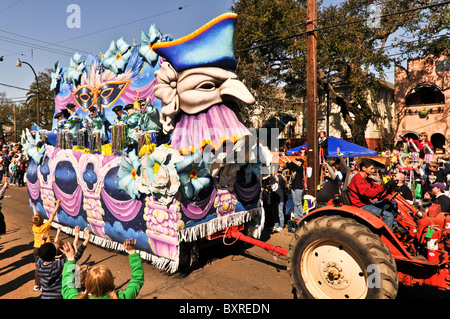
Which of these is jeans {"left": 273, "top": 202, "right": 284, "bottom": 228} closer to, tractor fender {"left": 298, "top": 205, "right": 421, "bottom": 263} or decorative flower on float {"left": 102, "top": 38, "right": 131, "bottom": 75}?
tractor fender {"left": 298, "top": 205, "right": 421, "bottom": 263}

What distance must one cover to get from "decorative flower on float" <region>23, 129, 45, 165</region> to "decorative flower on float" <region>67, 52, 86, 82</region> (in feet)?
5.81

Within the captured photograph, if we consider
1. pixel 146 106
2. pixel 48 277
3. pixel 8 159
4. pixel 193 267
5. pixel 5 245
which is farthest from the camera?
pixel 8 159

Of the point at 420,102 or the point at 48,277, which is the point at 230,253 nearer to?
the point at 48,277

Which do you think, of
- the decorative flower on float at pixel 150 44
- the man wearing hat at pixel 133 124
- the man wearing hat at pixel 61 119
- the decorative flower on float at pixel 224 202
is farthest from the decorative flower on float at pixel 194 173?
the man wearing hat at pixel 61 119

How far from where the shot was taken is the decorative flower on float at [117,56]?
22.0ft

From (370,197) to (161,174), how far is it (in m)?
3.00

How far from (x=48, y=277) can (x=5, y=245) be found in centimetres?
486

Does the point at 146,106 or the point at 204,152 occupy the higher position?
the point at 146,106

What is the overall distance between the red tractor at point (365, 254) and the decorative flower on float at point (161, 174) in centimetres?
197

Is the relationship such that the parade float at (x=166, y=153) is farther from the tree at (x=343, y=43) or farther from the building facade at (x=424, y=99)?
the building facade at (x=424, y=99)

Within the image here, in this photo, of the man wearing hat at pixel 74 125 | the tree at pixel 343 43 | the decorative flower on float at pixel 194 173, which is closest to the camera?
the decorative flower on float at pixel 194 173

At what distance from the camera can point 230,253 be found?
21.1ft

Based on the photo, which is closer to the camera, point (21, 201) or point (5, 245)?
point (5, 245)
